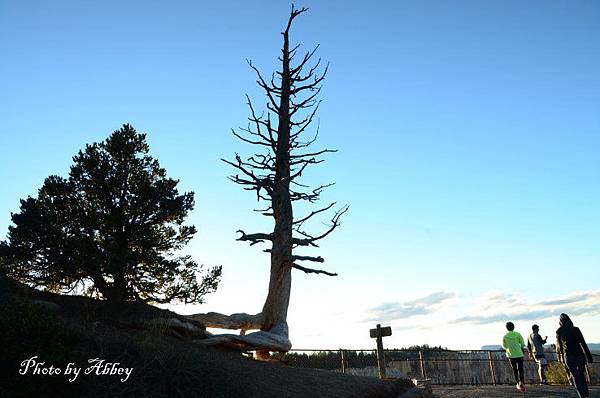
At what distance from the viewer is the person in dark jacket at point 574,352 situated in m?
10.7

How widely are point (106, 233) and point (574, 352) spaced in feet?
42.8

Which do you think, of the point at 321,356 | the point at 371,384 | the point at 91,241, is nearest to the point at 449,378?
the point at 321,356

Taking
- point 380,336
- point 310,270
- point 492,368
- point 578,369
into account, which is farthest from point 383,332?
point 492,368

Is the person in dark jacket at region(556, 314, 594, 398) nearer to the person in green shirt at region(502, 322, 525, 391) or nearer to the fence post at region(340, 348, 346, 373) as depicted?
the person in green shirt at region(502, 322, 525, 391)

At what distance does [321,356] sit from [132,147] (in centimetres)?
1020

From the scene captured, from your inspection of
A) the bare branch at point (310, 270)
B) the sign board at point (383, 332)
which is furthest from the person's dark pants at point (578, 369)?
the bare branch at point (310, 270)

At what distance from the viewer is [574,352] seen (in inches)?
420

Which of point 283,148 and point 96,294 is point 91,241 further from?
point 283,148

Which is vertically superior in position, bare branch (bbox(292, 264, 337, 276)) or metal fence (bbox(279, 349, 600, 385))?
bare branch (bbox(292, 264, 337, 276))

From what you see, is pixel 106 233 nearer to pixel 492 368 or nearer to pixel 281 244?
pixel 281 244

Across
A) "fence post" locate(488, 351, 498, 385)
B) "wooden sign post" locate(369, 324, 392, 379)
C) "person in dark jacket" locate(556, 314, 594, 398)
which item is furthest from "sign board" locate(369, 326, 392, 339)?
"fence post" locate(488, 351, 498, 385)

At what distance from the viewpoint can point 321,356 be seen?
1864cm

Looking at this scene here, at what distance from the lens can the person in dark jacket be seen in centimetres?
→ 1066

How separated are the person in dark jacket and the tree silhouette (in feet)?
33.8
